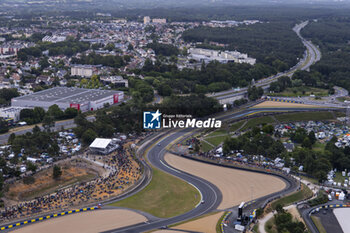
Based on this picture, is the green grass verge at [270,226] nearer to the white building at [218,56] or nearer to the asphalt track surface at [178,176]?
the asphalt track surface at [178,176]

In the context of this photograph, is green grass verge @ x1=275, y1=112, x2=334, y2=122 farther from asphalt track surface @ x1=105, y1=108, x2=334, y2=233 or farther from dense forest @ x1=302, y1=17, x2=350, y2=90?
dense forest @ x1=302, y1=17, x2=350, y2=90

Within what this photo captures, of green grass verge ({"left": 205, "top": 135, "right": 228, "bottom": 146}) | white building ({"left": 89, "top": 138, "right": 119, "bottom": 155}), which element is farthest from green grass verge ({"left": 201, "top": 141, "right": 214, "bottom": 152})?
white building ({"left": 89, "top": 138, "right": 119, "bottom": 155})

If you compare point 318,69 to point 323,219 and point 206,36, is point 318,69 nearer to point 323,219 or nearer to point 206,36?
point 206,36

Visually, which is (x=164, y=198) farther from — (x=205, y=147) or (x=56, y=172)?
(x=205, y=147)

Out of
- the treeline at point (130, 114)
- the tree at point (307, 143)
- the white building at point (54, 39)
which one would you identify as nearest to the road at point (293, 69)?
Answer: the treeline at point (130, 114)

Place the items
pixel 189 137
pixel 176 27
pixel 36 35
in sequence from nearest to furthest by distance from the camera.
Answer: pixel 189 137 < pixel 36 35 < pixel 176 27

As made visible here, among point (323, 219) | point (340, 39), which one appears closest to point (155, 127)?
point (323, 219)

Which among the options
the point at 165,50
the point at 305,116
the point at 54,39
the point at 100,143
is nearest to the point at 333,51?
the point at 165,50
